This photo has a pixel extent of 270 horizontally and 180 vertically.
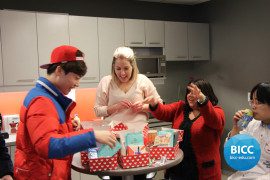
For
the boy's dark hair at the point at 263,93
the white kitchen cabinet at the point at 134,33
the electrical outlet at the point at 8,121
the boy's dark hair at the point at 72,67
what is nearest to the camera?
the boy's dark hair at the point at 72,67

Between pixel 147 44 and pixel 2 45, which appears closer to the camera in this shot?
pixel 2 45

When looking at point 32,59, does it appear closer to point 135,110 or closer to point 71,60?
point 135,110

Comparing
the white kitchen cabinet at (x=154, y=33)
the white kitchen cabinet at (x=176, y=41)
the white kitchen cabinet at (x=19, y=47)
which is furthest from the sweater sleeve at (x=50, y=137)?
the white kitchen cabinet at (x=176, y=41)

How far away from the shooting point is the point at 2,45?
3361 millimetres

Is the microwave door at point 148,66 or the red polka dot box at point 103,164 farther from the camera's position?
the microwave door at point 148,66

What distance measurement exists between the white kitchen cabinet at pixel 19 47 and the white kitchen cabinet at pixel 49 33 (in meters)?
0.06

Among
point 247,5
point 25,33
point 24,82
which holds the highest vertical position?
point 247,5

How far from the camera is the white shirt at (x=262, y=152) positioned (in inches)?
70.0

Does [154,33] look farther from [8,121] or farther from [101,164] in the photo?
[101,164]

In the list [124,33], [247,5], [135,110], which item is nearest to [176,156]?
[135,110]

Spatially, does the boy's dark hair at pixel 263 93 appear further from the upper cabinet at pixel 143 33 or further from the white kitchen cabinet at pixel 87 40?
the upper cabinet at pixel 143 33

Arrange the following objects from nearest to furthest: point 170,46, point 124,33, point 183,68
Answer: point 124,33, point 170,46, point 183,68

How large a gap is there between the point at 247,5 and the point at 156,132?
3.07 m

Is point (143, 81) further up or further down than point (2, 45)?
further down
